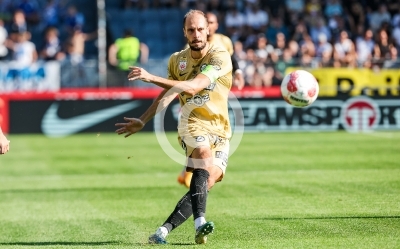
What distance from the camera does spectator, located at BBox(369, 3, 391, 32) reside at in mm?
30625

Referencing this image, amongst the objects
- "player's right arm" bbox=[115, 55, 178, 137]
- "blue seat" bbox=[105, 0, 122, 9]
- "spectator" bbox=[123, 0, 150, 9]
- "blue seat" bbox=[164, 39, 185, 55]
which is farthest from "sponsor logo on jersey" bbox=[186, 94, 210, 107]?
"blue seat" bbox=[105, 0, 122, 9]

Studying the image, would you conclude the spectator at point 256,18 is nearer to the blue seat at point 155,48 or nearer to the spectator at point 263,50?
the spectator at point 263,50

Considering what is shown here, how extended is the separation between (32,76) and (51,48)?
2.85 meters

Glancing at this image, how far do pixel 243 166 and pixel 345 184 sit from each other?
3849mm

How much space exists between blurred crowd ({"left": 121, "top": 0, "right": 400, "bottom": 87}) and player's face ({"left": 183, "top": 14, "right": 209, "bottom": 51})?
59.5 feet

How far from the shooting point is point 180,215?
828cm

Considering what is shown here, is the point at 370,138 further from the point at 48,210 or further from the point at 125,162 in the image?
the point at 48,210

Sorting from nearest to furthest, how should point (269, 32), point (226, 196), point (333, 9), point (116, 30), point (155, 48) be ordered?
point (226, 196) < point (269, 32) < point (333, 9) < point (155, 48) < point (116, 30)

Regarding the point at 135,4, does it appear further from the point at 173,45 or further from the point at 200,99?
the point at 200,99

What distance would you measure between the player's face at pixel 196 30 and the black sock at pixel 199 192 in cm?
125

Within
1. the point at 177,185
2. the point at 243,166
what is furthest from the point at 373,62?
the point at 177,185

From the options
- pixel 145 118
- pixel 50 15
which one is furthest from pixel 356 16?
pixel 145 118

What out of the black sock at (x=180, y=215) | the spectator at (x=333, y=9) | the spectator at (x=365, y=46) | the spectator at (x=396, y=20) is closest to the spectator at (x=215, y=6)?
the spectator at (x=333, y=9)

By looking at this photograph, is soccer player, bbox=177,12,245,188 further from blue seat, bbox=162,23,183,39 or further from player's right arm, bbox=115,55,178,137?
blue seat, bbox=162,23,183,39
